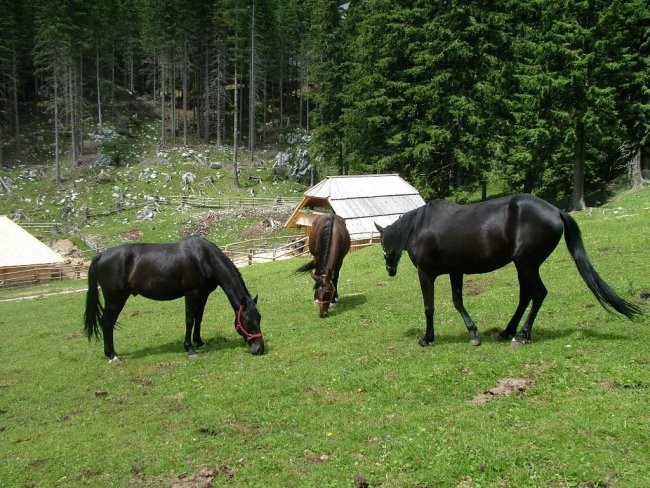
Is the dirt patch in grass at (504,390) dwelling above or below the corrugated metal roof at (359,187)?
below

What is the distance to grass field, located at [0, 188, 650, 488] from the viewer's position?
6.17 metres

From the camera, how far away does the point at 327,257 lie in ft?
49.6

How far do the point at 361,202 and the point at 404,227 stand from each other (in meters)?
23.8

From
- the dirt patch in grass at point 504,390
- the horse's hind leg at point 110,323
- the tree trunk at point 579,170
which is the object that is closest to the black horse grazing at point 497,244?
the dirt patch in grass at point 504,390

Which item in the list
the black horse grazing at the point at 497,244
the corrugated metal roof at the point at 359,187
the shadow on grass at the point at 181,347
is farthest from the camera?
the corrugated metal roof at the point at 359,187

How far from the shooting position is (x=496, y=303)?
44.3 feet

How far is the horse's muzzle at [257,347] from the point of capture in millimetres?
11766

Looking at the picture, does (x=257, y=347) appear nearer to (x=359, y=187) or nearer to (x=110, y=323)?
(x=110, y=323)

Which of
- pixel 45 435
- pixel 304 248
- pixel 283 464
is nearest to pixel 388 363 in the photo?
pixel 283 464

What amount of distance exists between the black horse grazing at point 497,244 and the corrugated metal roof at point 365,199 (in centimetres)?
2199

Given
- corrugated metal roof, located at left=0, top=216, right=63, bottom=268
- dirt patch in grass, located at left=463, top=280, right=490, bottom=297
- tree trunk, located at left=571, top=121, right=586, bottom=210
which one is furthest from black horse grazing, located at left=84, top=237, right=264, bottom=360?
corrugated metal roof, located at left=0, top=216, right=63, bottom=268

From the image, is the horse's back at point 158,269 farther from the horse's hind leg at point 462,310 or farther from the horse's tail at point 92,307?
the horse's hind leg at point 462,310

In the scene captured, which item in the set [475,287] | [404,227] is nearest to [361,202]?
[475,287]

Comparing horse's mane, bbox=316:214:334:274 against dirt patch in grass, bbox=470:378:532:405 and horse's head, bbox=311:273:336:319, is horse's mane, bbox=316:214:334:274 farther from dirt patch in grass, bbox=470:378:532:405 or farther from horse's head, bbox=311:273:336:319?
dirt patch in grass, bbox=470:378:532:405
